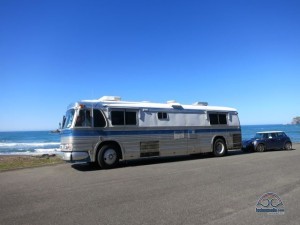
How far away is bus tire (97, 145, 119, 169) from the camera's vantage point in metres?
12.7

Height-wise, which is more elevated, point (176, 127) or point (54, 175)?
point (176, 127)

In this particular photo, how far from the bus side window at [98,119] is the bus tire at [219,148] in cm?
734

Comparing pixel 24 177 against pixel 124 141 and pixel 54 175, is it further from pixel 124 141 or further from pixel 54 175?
pixel 124 141

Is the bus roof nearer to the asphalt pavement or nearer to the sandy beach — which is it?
the asphalt pavement

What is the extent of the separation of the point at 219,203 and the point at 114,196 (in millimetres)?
2499

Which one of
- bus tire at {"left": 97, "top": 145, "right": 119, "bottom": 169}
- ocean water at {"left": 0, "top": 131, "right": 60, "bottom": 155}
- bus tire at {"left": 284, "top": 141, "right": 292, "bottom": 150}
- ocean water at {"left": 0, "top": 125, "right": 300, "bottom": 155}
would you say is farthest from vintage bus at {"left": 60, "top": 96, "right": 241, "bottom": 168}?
ocean water at {"left": 0, "top": 131, "right": 60, "bottom": 155}

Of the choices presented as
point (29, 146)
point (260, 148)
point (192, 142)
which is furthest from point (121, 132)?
point (29, 146)

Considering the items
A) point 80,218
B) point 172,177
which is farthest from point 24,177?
point 80,218

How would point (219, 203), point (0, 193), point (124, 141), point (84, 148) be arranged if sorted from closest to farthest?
1. point (219, 203)
2. point (0, 193)
3. point (84, 148)
4. point (124, 141)

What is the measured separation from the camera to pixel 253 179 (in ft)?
29.8

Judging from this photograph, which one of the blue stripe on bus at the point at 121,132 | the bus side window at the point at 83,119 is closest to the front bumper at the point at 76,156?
the blue stripe on bus at the point at 121,132

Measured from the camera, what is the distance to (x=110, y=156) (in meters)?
13.1

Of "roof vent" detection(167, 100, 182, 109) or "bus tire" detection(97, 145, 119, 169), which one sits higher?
"roof vent" detection(167, 100, 182, 109)

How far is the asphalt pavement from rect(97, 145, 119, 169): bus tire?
195 centimetres
